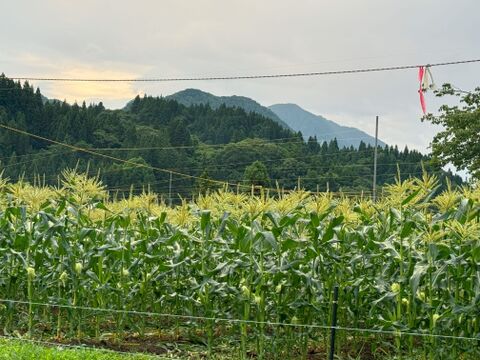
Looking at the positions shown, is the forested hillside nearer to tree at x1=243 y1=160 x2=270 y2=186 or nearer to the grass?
tree at x1=243 y1=160 x2=270 y2=186

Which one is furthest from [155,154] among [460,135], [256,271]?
[256,271]

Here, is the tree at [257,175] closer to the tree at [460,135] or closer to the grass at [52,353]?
the tree at [460,135]

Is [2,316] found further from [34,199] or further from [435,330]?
[435,330]

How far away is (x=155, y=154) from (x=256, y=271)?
79.8 metres

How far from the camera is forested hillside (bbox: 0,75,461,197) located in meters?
73.6

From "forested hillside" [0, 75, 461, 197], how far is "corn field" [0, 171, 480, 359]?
54.0 m

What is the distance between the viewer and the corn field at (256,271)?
7094 mm

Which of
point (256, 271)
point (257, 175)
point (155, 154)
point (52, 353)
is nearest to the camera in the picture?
point (52, 353)

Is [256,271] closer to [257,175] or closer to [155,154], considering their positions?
[257,175]

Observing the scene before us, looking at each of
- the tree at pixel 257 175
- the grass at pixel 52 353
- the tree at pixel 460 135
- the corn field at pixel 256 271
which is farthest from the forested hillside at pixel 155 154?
the grass at pixel 52 353

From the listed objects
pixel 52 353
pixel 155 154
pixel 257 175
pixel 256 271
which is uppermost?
pixel 155 154

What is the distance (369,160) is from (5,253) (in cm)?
7373

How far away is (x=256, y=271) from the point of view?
763 centimetres

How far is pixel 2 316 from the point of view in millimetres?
9289
